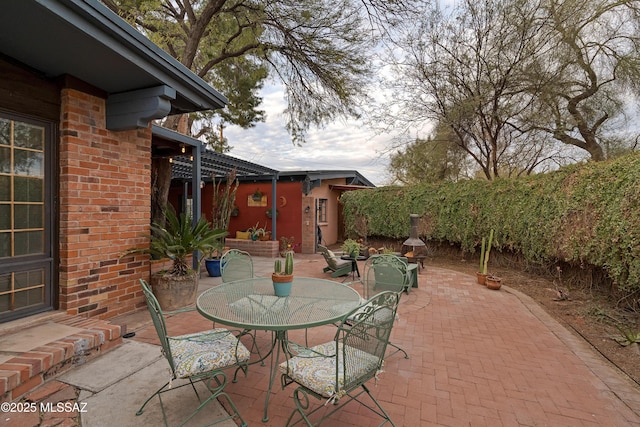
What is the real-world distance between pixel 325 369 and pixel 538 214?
21.7 ft

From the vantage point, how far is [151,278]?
4.06 m

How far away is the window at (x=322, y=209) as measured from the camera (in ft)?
35.5

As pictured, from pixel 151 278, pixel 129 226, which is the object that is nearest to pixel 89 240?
pixel 129 226

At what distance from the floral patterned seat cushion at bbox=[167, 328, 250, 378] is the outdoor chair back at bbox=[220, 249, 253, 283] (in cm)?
125

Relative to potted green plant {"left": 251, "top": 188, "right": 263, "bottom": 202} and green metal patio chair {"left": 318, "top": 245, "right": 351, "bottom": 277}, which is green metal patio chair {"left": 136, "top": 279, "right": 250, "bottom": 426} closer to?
green metal patio chair {"left": 318, "top": 245, "right": 351, "bottom": 277}

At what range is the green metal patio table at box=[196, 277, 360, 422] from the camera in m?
2.03

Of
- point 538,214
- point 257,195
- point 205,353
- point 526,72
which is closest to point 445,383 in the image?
point 205,353

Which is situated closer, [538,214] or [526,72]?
[538,214]

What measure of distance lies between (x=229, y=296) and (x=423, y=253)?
553 centimetres

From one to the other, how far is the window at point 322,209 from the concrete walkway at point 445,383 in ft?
Result: 23.5

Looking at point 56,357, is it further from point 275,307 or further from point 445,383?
point 445,383

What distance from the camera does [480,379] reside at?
2545 millimetres

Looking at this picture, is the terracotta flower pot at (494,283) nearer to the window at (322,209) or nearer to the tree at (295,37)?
the tree at (295,37)

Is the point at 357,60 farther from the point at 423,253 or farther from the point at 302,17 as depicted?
the point at 423,253
